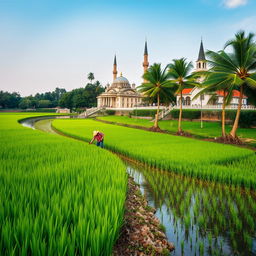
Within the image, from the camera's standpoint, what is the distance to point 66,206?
163 inches

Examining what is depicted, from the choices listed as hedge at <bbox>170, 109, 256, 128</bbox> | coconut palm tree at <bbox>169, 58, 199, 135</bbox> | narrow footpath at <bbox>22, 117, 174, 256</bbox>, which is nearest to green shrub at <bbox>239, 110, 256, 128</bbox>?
hedge at <bbox>170, 109, 256, 128</bbox>

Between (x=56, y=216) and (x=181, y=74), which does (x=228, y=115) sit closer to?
(x=181, y=74)

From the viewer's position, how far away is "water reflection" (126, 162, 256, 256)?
4.56m

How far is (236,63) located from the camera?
56.6ft

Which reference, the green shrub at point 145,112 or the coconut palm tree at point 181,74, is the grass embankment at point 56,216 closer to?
the coconut palm tree at point 181,74

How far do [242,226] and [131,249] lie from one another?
302 cm

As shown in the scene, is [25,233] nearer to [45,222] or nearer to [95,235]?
[45,222]

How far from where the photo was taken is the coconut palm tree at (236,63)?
53.4ft

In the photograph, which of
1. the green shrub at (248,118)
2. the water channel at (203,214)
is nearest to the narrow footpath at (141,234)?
the water channel at (203,214)

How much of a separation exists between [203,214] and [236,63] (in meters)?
15.5

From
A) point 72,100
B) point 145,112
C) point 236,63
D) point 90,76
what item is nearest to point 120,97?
point 72,100

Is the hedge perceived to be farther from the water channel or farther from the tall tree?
the tall tree

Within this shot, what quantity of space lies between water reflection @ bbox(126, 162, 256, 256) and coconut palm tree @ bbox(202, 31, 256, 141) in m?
11.2

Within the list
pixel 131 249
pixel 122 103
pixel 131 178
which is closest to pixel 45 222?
pixel 131 249
